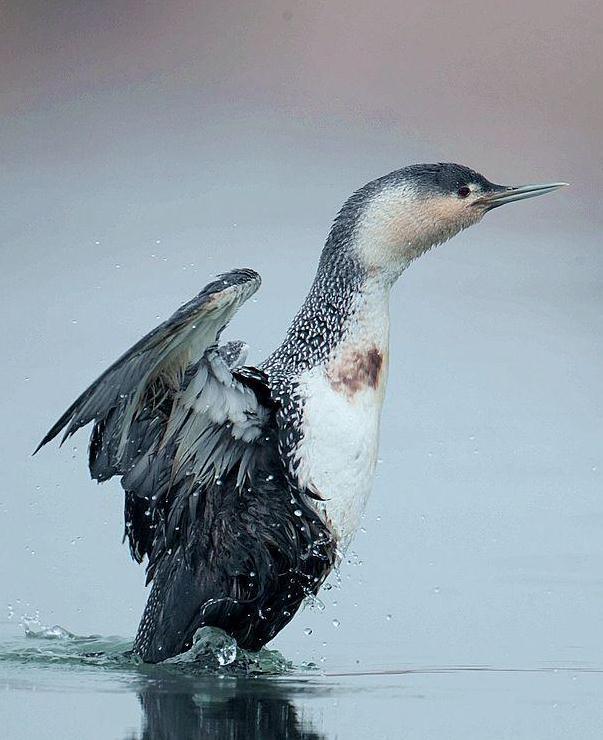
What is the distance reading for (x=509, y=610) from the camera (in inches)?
236

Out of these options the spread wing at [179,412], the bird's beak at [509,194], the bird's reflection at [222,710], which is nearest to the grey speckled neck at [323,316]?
the spread wing at [179,412]

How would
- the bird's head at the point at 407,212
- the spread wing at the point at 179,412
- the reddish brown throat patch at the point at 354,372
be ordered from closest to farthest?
the spread wing at the point at 179,412 → the reddish brown throat patch at the point at 354,372 → the bird's head at the point at 407,212

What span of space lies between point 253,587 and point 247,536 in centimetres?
16

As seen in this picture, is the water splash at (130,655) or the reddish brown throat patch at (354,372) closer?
the water splash at (130,655)

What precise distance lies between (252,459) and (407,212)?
1.05 metres

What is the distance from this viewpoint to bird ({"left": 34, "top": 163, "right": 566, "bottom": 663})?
5.20 meters

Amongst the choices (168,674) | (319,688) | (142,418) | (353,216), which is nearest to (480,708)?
(319,688)

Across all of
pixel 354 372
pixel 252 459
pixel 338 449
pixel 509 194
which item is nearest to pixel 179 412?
pixel 252 459

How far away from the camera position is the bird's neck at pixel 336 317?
5.57 meters

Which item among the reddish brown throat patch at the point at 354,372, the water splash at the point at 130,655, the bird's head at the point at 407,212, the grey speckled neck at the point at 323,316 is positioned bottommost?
the water splash at the point at 130,655

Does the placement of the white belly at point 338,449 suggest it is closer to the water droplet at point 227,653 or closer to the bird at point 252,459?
the bird at point 252,459

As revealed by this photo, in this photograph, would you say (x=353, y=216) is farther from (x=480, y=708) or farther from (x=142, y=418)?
(x=480, y=708)

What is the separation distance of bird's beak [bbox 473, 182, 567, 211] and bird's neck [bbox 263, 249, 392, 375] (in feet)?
1.94

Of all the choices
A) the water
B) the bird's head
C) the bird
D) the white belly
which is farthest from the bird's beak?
the water
